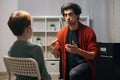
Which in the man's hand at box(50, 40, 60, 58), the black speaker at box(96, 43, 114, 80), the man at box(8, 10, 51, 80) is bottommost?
the black speaker at box(96, 43, 114, 80)

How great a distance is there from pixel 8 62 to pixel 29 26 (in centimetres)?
28

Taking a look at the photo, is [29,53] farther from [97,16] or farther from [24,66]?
[97,16]

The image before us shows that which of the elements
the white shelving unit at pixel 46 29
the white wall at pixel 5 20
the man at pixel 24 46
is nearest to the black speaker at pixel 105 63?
the man at pixel 24 46

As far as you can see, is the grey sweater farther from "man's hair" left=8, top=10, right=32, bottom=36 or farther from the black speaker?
the black speaker

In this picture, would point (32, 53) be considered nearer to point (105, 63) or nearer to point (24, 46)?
point (24, 46)

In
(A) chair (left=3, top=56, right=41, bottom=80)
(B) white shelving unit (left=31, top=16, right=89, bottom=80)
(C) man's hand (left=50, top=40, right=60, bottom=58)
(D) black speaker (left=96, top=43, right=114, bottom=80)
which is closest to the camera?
(A) chair (left=3, top=56, right=41, bottom=80)

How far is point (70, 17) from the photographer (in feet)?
7.67

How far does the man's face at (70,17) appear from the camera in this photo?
2.33 m

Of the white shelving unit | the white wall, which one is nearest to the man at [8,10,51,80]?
the white shelving unit

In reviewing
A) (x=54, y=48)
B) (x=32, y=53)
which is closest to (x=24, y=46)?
(x=32, y=53)

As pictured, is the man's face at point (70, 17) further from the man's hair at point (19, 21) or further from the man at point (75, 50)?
the man's hair at point (19, 21)

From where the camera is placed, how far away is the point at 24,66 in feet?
4.59

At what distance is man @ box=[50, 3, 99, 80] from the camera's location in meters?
2.13

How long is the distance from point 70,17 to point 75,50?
1.46 feet
